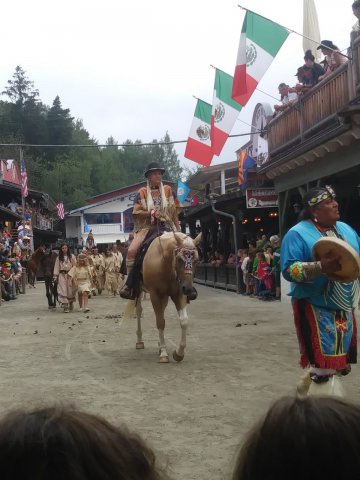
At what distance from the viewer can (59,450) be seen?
1.25 metres

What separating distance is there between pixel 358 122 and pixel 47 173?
79861 mm

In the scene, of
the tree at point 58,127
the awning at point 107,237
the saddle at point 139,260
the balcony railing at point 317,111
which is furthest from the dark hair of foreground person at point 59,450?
the tree at point 58,127

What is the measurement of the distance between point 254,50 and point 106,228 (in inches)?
1902

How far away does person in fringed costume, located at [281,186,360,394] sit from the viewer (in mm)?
4781

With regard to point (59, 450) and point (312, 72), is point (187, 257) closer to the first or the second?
point (312, 72)

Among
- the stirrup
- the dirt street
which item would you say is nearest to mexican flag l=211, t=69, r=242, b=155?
the dirt street

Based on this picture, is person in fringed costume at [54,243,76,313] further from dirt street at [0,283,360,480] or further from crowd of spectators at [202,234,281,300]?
crowd of spectators at [202,234,281,300]

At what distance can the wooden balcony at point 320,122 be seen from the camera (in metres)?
10.4

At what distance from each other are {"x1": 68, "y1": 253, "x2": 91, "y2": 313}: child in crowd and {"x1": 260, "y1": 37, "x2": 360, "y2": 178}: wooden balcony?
19.1 ft

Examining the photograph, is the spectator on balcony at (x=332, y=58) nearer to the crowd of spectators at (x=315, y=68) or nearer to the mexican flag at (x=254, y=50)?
the crowd of spectators at (x=315, y=68)

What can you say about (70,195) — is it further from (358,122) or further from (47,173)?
(358,122)

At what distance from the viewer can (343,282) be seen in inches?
184

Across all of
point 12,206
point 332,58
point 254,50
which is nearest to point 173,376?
point 332,58

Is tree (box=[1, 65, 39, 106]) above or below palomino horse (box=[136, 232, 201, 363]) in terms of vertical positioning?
above
